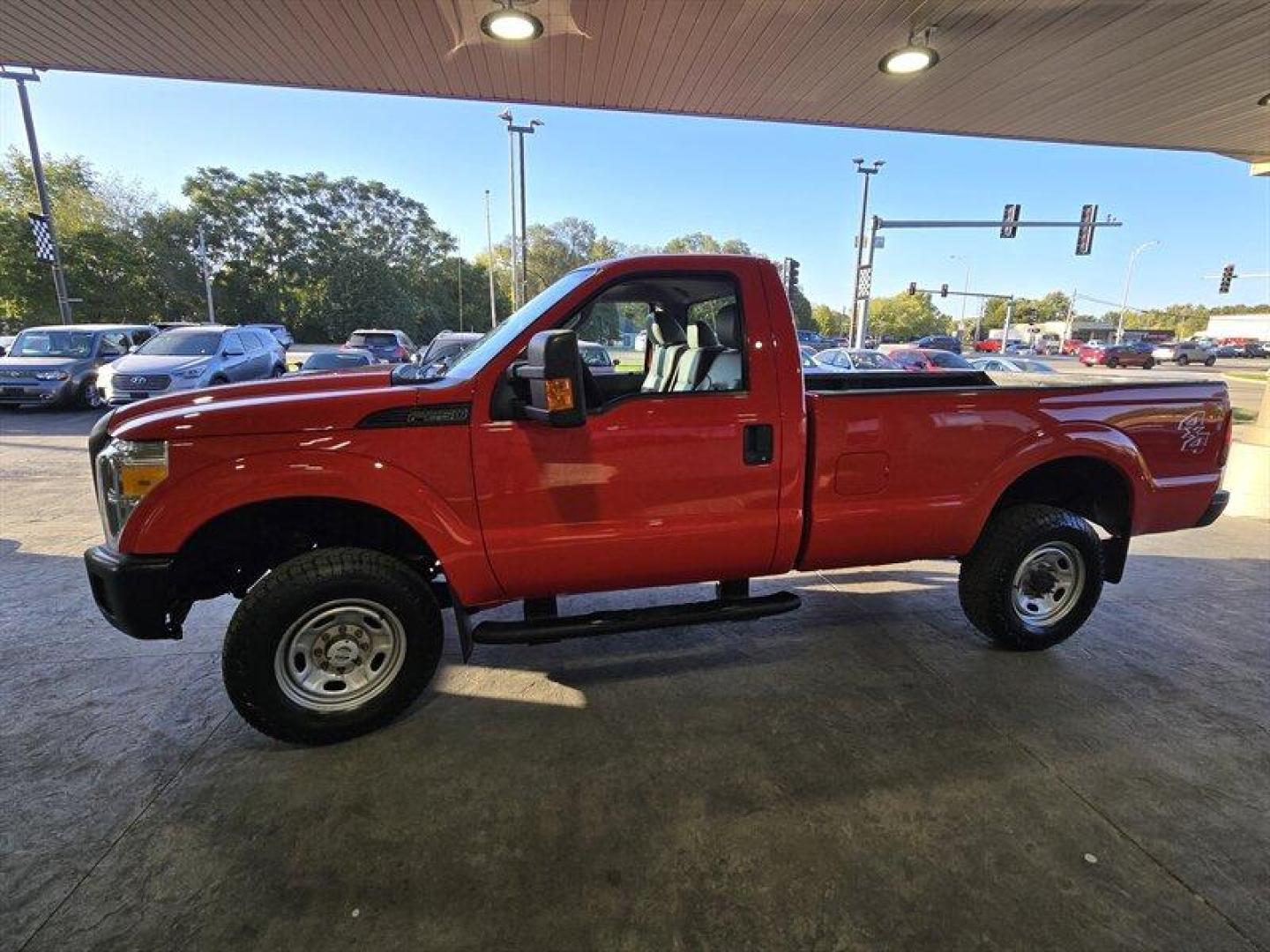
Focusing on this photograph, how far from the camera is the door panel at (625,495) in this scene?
8.93 ft

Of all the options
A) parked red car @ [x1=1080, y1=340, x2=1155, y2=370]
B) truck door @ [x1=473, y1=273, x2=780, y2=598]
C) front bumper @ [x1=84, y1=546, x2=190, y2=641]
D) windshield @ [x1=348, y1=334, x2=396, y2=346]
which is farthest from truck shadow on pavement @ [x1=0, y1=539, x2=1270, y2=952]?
parked red car @ [x1=1080, y1=340, x2=1155, y2=370]

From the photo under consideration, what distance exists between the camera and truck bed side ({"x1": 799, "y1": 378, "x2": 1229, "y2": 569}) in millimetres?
3137

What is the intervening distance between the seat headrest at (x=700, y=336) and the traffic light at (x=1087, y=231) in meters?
23.7

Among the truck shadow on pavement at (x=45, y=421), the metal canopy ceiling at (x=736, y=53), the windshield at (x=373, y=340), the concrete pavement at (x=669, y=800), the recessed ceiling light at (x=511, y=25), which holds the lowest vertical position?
the concrete pavement at (x=669, y=800)

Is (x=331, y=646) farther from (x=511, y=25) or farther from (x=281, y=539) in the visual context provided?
(x=511, y=25)

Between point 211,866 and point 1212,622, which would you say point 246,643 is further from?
point 1212,622

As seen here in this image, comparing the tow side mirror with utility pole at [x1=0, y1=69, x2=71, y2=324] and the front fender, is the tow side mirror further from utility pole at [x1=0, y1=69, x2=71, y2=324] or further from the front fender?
utility pole at [x1=0, y1=69, x2=71, y2=324]

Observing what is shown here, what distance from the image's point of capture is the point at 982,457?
3.32 metres

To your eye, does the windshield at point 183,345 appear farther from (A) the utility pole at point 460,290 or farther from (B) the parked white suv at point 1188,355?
(B) the parked white suv at point 1188,355

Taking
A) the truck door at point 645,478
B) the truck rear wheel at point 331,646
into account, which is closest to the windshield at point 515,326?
the truck door at point 645,478

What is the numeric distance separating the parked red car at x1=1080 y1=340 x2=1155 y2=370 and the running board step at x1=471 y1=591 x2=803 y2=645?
154 ft

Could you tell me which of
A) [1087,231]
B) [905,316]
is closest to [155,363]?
[1087,231]

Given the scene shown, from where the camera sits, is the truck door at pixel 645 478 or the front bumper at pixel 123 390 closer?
the truck door at pixel 645 478

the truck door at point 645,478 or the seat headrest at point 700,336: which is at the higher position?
the seat headrest at point 700,336
